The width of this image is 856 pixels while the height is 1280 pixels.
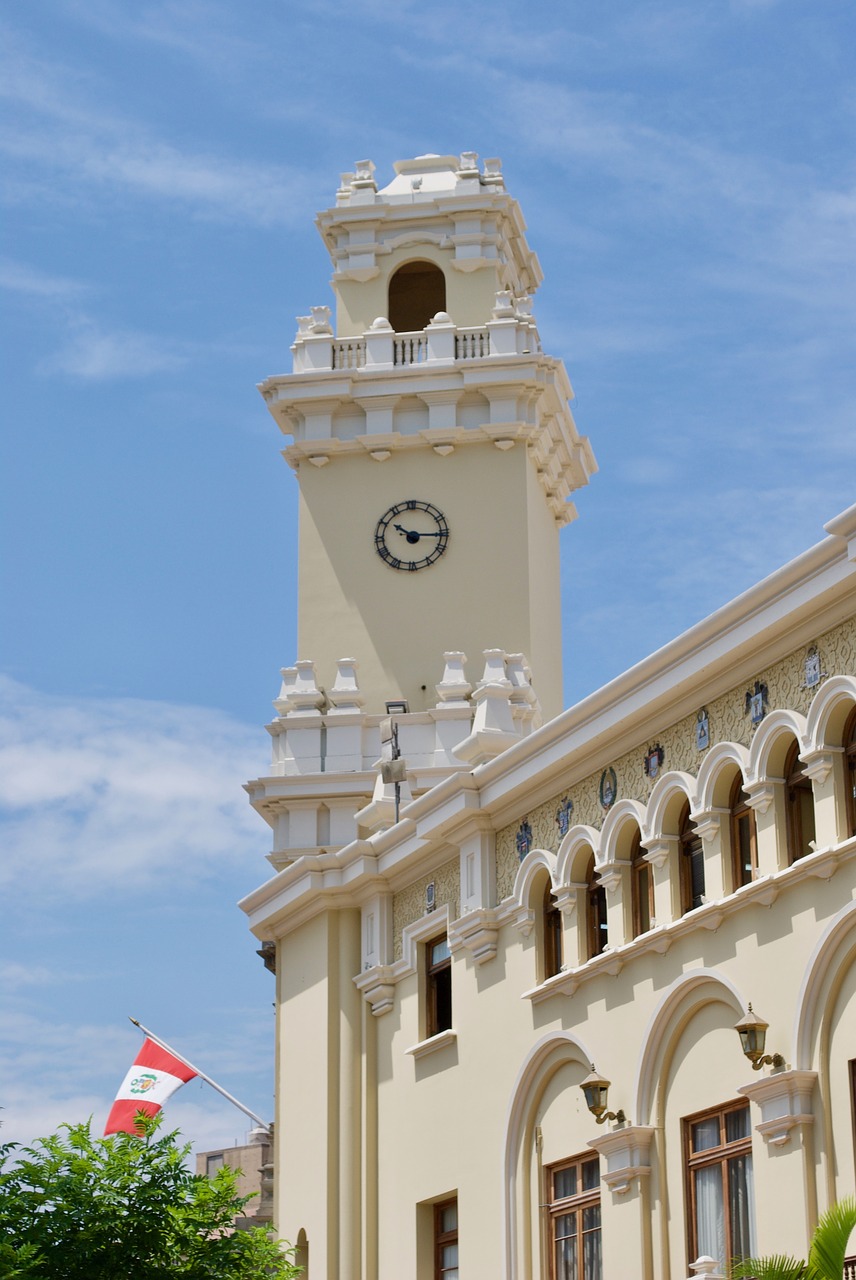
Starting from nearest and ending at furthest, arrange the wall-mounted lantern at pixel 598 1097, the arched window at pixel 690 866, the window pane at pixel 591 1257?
the arched window at pixel 690 866, the wall-mounted lantern at pixel 598 1097, the window pane at pixel 591 1257

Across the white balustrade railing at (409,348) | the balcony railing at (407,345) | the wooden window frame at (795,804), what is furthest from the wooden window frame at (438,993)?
the white balustrade railing at (409,348)

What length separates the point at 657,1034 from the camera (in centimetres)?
2530

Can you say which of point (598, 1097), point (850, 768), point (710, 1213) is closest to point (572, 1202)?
point (598, 1097)

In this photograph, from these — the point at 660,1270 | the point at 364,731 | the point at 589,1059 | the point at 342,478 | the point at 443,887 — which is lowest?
the point at 660,1270

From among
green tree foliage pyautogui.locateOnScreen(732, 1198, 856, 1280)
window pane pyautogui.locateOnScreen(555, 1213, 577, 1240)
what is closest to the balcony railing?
window pane pyautogui.locateOnScreen(555, 1213, 577, 1240)

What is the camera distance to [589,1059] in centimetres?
2652

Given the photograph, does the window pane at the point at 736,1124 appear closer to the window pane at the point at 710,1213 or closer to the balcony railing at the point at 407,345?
the window pane at the point at 710,1213

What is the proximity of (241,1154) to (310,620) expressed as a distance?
38840mm

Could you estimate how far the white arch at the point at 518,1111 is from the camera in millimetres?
27328

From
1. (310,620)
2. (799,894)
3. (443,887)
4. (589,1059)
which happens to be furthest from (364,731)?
(799,894)

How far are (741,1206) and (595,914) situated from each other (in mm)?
4491

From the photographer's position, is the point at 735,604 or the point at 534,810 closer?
the point at 735,604

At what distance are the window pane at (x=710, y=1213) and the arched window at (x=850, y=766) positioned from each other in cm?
377

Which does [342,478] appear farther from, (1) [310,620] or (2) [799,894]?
(2) [799,894]
